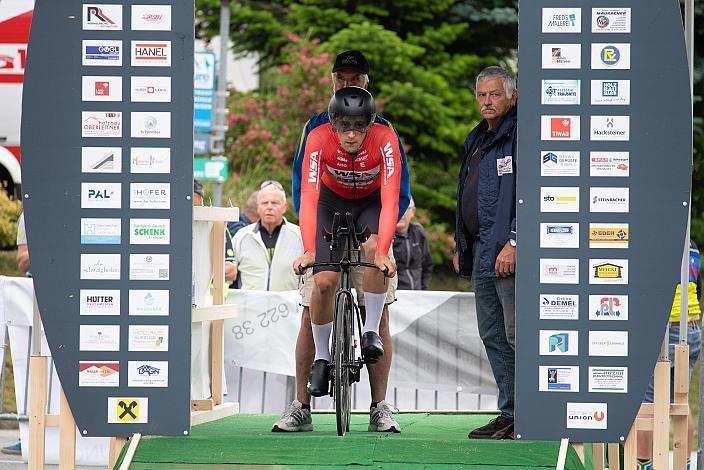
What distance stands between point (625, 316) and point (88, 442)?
209 inches

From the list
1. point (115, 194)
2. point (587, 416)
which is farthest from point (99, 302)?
point (587, 416)

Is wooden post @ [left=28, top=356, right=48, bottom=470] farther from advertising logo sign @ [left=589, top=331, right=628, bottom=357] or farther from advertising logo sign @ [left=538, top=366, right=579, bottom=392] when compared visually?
advertising logo sign @ [left=589, top=331, right=628, bottom=357]

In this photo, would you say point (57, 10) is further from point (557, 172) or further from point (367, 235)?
point (557, 172)

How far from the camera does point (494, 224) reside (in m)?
7.62

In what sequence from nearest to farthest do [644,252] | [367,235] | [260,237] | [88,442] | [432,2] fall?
[644,252], [367,235], [88,442], [260,237], [432,2]

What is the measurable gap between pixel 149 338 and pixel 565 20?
279 cm

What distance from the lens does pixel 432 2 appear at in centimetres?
2531

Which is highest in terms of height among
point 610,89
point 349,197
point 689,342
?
point 610,89

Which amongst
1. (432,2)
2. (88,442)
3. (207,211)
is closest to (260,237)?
(88,442)

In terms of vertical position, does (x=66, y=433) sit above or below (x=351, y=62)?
below

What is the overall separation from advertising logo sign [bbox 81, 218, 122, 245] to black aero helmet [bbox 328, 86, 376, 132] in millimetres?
1385

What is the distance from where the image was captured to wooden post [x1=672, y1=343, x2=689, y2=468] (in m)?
7.85

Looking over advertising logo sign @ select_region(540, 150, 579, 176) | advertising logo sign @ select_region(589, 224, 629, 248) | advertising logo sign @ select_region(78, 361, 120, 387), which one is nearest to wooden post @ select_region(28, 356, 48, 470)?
advertising logo sign @ select_region(78, 361, 120, 387)

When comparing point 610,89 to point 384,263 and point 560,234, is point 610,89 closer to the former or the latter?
point 560,234
